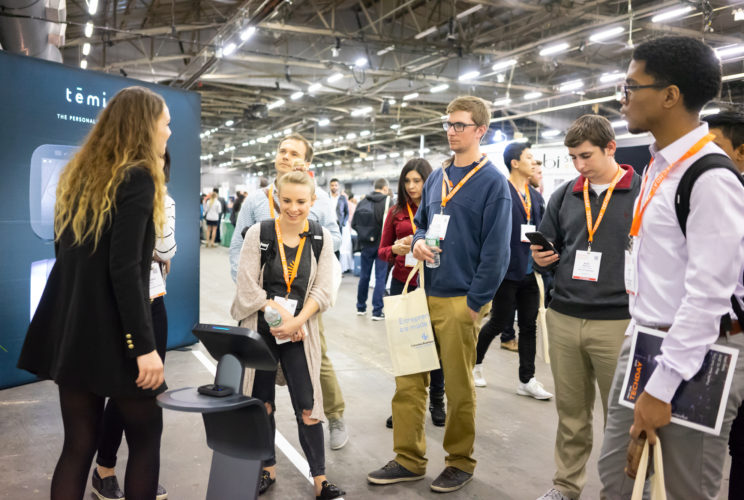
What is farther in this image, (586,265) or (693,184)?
(586,265)

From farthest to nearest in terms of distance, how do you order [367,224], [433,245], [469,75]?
[469,75], [367,224], [433,245]

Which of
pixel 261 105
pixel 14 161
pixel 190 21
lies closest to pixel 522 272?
pixel 14 161

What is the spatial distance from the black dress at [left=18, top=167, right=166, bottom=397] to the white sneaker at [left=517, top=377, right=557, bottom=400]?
2.93 metres

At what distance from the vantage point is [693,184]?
1.23 m

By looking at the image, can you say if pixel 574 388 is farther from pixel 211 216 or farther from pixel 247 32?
pixel 211 216

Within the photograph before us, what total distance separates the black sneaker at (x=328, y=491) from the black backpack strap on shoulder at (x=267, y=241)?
0.99 metres

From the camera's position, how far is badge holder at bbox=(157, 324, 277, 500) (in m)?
1.45

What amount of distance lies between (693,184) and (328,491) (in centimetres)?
187

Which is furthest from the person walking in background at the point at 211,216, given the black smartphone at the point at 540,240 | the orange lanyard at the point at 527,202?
the black smartphone at the point at 540,240

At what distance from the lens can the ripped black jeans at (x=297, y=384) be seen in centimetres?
224

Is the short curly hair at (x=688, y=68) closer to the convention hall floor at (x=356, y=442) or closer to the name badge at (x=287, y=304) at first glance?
the name badge at (x=287, y=304)

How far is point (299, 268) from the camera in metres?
2.32

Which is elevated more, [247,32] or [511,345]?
[247,32]

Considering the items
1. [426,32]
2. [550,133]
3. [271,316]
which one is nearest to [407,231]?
[271,316]
